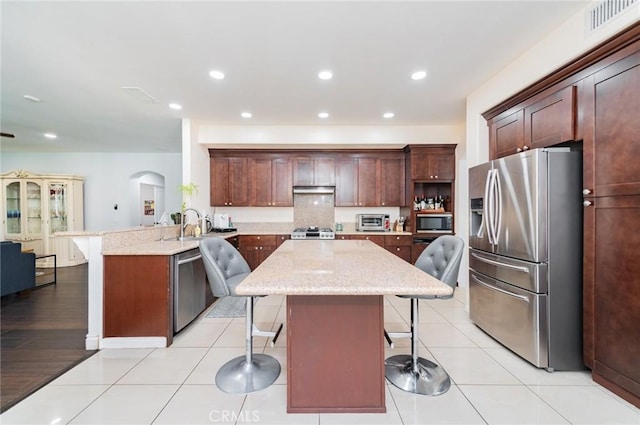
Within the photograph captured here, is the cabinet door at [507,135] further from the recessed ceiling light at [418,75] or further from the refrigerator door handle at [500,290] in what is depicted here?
the refrigerator door handle at [500,290]

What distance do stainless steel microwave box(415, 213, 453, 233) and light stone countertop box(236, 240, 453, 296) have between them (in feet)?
9.62

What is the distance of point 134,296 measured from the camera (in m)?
2.53

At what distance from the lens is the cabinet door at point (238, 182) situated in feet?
16.7

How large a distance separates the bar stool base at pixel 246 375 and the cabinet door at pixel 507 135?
2.91 metres

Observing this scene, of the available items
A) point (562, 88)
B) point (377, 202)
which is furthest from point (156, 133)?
point (562, 88)

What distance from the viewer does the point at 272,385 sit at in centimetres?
196

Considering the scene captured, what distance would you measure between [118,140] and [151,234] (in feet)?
11.4

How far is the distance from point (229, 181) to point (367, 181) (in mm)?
2551

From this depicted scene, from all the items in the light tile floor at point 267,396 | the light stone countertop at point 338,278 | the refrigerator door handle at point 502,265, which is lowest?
the light tile floor at point 267,396

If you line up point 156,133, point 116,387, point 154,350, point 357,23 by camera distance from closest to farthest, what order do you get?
point 116,387, point 357,23, point 154,350, point 156,133

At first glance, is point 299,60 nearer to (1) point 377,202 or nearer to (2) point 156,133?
(1) point 377,202

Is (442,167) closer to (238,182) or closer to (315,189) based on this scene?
(315,189)

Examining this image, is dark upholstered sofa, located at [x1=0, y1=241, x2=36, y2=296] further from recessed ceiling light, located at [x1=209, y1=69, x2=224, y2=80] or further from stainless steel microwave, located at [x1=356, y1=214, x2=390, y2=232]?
stainless steel microwave, located at [x1=356, y1=214, x2=390, y2=232]

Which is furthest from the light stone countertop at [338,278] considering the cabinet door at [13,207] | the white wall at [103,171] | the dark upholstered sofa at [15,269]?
the cabinet door at [13,207]
